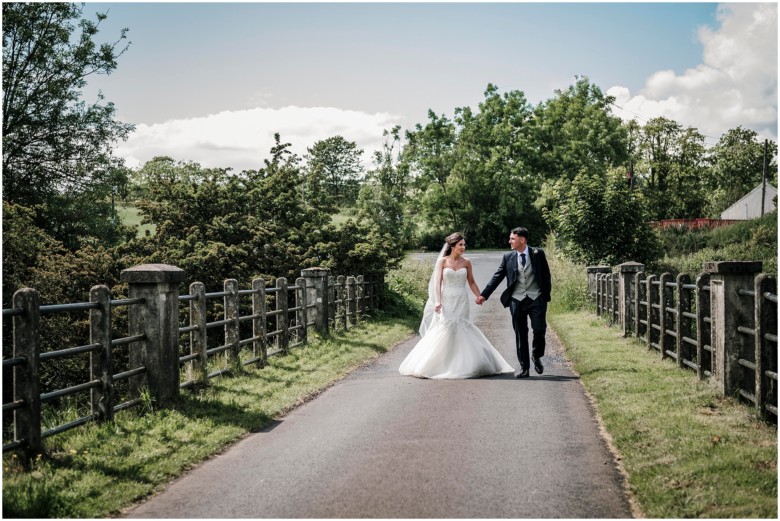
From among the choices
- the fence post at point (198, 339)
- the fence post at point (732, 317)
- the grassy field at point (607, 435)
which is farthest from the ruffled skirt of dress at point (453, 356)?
the fence post at point (732, 317)

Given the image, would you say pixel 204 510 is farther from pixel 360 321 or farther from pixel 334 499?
pixel 360 321

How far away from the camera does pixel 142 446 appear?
273 inches

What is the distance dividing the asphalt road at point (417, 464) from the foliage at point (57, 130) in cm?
2959

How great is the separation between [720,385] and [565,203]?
23.6m

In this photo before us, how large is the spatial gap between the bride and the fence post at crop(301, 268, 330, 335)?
501 cm

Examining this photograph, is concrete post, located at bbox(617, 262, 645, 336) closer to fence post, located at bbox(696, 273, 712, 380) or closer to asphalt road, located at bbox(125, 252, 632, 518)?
fence post, located at bbox(696, 273, 712, 380)

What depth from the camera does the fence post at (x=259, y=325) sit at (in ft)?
41.7

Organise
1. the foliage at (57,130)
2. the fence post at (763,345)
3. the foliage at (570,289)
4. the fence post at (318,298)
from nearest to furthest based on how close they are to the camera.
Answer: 1. the fence post at (763,345)
2. the fence post at (318,298)
3. the foliage at (570,289)
4. the foliage at (57,130)

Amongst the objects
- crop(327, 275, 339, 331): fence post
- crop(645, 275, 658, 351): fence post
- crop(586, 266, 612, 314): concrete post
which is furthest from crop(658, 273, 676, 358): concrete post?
crop(586, 266, 612, 314): concrete post

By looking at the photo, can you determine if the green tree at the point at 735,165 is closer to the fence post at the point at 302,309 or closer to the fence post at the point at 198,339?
the fence post at the point at 302,309

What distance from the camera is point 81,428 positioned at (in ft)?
24.5

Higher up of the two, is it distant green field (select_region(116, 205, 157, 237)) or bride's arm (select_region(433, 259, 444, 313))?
distant green field (select_region(116, 205, 157, 237))

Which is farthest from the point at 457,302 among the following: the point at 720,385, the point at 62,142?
the point at 62,142

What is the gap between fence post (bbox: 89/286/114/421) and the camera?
7.71 metres
